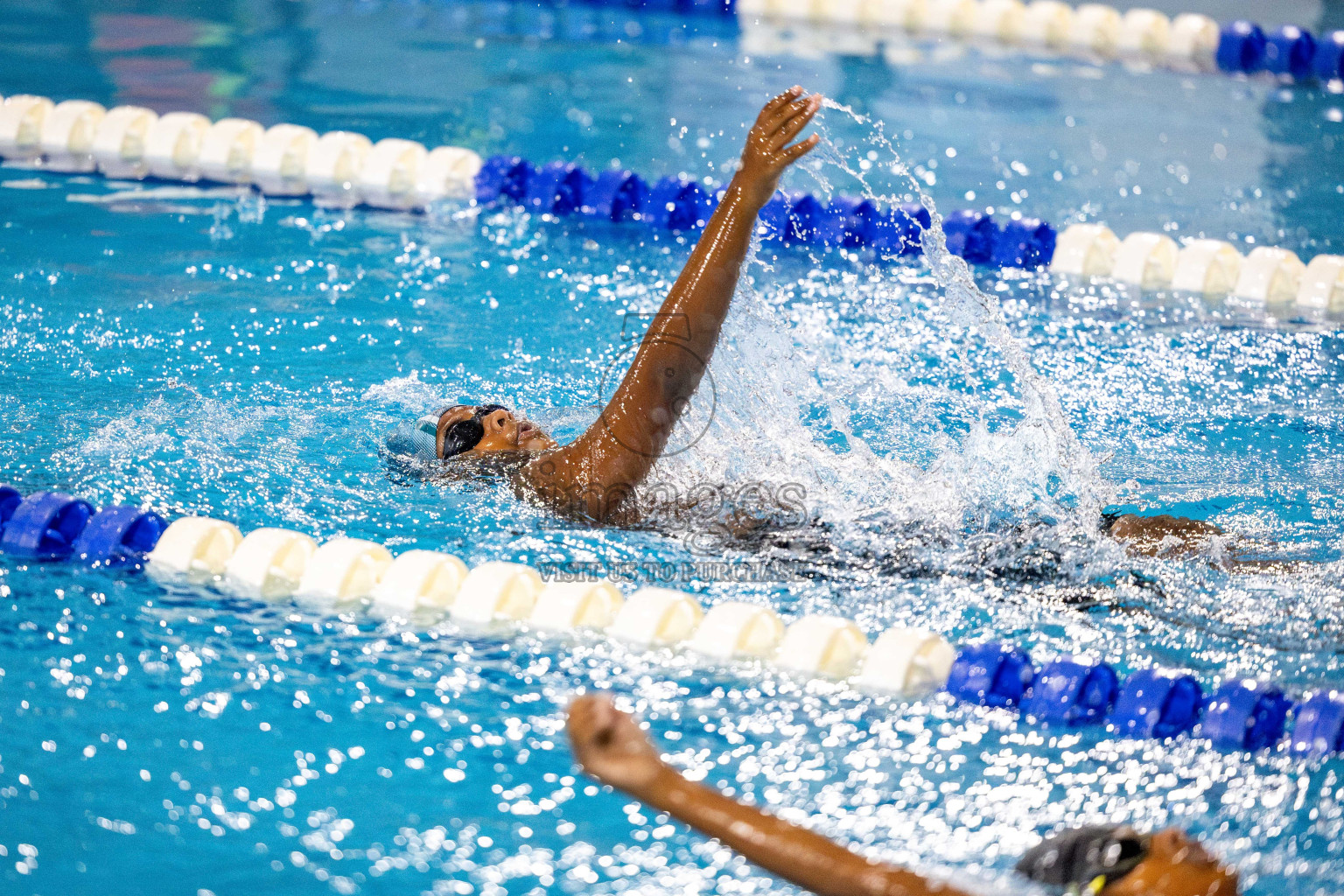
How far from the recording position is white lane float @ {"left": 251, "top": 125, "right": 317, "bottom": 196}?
6.03 meters

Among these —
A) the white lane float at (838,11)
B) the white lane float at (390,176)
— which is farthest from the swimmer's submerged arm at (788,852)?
the white lane float at (838,11)

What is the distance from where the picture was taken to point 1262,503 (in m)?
3.40

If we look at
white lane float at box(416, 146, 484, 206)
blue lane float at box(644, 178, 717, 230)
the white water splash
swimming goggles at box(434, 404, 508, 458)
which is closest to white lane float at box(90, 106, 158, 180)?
white lane float at box(416, 146, 484, 206)

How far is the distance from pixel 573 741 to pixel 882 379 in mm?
2845

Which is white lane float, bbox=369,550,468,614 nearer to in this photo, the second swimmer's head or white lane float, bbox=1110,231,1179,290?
the second swimmer's head

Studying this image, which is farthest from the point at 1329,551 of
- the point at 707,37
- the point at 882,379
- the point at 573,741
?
the point at 707,37

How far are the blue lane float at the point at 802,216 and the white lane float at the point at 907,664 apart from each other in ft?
8.86

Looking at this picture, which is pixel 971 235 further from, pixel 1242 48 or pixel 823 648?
pixel 1242 48

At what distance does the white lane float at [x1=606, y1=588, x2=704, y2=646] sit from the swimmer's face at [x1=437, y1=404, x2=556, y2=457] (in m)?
0.62

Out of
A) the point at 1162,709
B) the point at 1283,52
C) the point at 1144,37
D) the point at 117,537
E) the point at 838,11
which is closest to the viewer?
the point at 1162,709

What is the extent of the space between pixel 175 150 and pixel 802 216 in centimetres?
291

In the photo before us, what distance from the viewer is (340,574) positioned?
2.89 m

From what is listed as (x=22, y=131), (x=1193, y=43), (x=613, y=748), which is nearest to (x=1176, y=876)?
(x=613, y=748)

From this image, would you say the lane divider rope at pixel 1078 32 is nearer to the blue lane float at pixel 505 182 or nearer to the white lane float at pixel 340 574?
the blue lane float at pixel 505 182
